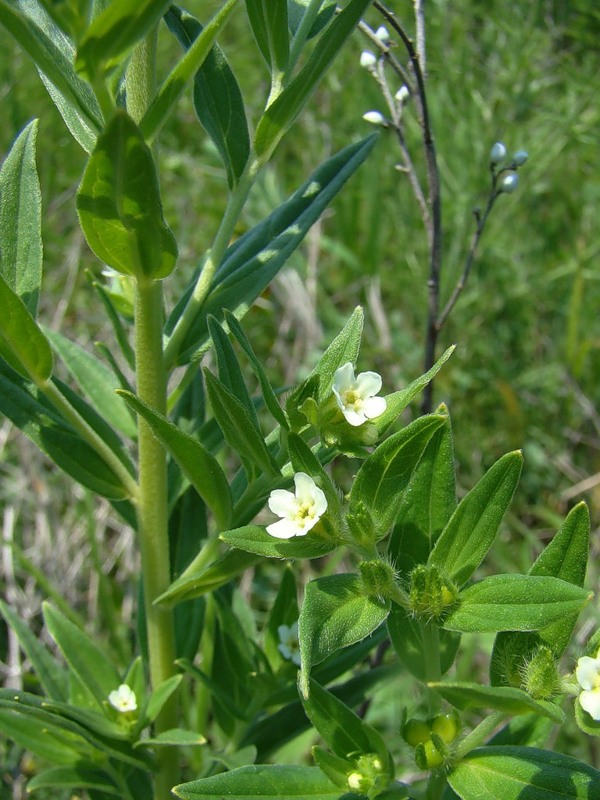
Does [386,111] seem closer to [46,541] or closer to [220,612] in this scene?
[46,541]

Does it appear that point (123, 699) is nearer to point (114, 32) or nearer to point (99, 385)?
point (99, 385)

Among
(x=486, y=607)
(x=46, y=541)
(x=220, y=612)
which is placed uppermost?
(x=486, y=607)

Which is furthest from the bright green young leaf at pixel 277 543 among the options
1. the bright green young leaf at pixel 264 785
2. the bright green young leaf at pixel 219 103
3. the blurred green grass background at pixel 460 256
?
the blurred green grass background at pixel 460 256

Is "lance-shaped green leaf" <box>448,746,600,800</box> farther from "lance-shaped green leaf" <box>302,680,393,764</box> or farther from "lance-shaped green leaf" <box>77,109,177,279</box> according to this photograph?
"lance-shaped green leaf" <box>77,109,177,279</box>

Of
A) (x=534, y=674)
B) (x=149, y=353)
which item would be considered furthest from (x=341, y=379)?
(x=534, y=674)

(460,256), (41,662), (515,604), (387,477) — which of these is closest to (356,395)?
(387,477)

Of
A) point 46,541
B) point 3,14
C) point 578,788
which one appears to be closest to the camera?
point 3,14
